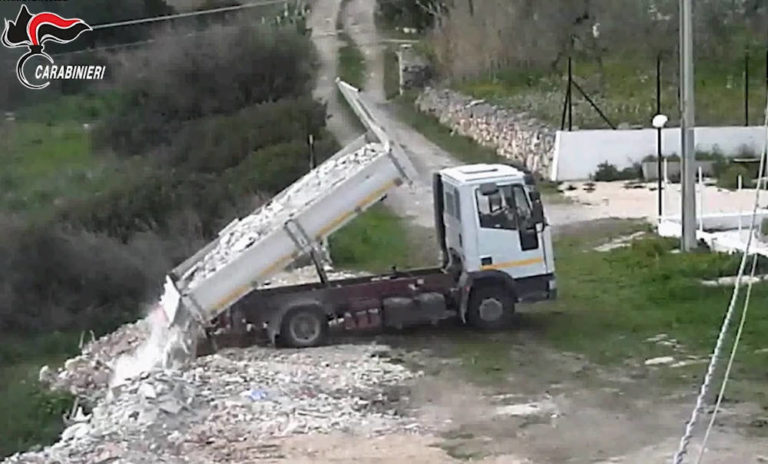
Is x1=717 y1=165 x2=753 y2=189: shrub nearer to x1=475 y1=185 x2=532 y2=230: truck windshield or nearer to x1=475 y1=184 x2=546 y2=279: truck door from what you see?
x1=475 y1=184 x2=546 y2=279: truck door

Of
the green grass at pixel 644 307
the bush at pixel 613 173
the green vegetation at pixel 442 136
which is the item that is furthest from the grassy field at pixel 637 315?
the green vegetation at pixel 442 136

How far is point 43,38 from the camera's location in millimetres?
36812

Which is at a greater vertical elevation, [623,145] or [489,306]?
[623,145]

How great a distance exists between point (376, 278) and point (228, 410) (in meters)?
4.13

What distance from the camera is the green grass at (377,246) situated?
22.0 meters

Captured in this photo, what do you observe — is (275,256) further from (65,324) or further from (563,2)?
(563,2)

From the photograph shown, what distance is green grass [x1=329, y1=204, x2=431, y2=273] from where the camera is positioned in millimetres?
22031

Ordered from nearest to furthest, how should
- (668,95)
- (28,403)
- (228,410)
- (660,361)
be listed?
(228,410) → (660,361) → (28,403) → (668,95)

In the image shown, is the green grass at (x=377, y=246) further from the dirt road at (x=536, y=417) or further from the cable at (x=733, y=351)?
the cable at (x=733, y=351)

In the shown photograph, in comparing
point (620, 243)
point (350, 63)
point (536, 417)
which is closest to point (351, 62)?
point (350, 63)

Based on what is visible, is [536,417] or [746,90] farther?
[746,90]

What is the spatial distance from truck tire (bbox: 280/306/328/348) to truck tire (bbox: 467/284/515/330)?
72.4 inches

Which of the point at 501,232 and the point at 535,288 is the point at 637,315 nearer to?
the point at 535,288

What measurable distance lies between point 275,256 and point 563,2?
26.7 m
